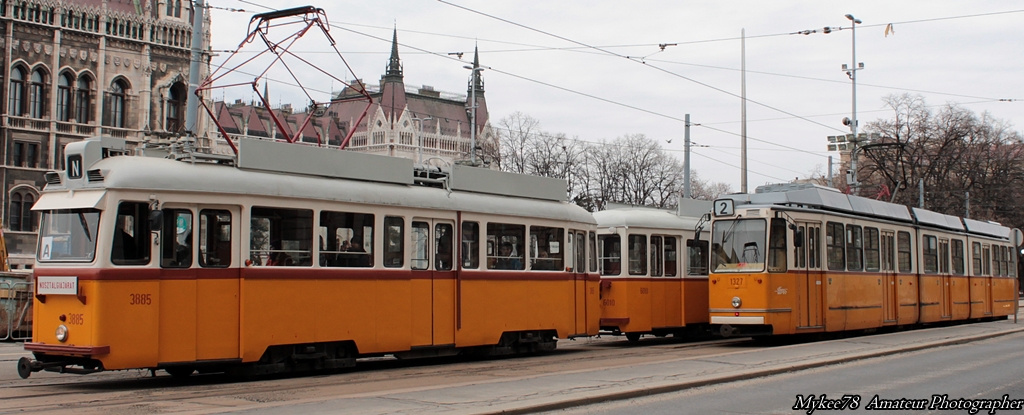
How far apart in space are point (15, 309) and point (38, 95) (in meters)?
40.1

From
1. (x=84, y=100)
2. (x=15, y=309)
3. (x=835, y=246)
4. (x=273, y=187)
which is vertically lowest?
(x=15, y=309)


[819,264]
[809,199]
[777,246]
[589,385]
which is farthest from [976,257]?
[589,385]

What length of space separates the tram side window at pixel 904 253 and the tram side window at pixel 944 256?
244cm

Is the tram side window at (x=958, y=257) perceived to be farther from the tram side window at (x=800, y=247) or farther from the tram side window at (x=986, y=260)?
the tram side window at (x=800, y=247)

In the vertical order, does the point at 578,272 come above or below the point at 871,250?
below

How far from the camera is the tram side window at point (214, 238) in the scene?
12766 mm

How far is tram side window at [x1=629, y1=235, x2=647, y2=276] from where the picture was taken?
21188 millimetres

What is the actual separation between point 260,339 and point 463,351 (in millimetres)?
4864

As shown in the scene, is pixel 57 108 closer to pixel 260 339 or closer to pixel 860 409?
pixel 260 339

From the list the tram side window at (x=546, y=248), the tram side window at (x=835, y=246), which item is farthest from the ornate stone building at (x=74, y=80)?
the tram side window at (x=835, y=246)

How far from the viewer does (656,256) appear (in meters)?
21.6

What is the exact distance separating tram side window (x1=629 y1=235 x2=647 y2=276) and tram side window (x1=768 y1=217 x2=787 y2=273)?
2750 mm

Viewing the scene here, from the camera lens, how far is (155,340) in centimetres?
1220

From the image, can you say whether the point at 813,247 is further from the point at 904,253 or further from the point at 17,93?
the point at 17,93
